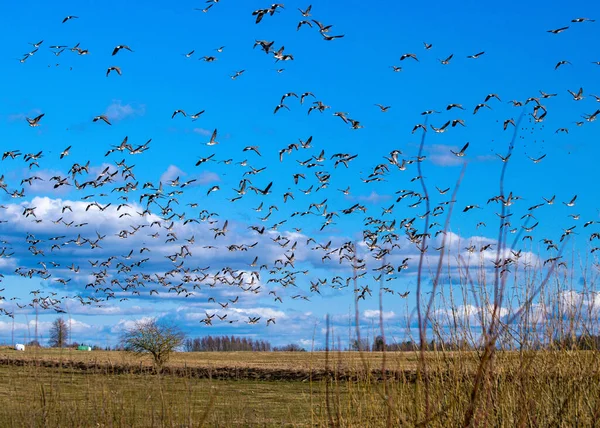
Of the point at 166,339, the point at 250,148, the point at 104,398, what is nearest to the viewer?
the point at 104,398

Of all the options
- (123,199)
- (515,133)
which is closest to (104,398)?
(515,133)

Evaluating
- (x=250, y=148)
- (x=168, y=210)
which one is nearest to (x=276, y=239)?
(x=168, y=210)

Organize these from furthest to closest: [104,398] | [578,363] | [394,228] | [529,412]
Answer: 1. [394,228]
2. [104,398]
3. [578,363]
4. [529,412]

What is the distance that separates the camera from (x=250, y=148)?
19.9m

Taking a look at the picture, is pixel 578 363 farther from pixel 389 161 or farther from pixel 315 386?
pixel 315 386

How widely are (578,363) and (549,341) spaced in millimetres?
439

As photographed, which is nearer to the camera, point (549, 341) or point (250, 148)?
point (549, 341)

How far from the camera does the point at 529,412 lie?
20.4ft

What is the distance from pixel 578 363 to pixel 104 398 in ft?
28.4


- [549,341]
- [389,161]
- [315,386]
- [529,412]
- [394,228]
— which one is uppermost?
[389,161]

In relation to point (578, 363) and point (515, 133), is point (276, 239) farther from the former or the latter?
point (515, 133)

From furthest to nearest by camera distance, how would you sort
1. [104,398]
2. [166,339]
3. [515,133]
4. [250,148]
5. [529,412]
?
[166,339] → [250,148] → [104,398] → [529,412] → [515,133]

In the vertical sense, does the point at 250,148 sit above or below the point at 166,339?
above

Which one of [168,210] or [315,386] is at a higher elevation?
[168,210]
